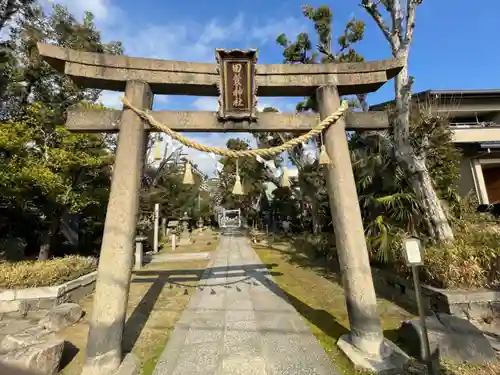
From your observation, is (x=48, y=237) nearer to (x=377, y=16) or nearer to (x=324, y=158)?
(x=324, y=158)

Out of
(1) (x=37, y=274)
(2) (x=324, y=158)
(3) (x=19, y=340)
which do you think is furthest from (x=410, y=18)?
(1) (x=37, y=274)

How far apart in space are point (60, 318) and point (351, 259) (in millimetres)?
5540

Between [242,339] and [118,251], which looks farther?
[242,339]

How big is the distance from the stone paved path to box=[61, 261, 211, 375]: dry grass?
0.24 metres

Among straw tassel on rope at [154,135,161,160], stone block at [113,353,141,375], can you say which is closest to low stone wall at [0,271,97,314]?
stone block at [113,353,141,375]

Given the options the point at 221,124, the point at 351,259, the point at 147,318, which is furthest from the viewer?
the point at 147,318

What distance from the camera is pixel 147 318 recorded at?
5.56 meters

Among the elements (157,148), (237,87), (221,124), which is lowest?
(157,148)

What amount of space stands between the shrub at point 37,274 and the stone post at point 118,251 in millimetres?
4339

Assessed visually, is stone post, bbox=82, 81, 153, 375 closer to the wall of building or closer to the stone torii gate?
the stone torii gate

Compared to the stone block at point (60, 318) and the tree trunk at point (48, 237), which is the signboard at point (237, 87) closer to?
the stone block at point (60, 318)

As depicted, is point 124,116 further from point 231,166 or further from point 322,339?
point 231,166

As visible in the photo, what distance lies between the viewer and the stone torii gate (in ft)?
11.4

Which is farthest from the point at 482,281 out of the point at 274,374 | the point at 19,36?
the point at 19,36
